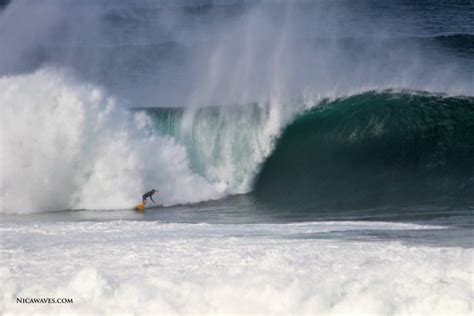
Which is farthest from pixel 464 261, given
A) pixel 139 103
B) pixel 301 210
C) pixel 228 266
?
pixel 139 103

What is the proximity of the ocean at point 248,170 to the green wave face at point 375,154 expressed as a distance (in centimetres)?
5

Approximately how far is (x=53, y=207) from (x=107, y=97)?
9.69 feet

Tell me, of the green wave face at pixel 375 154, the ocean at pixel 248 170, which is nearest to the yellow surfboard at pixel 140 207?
the ocean at pixel 248 170

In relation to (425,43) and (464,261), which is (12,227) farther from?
(425,43)

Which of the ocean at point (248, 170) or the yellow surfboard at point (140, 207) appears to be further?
the yellow surfboard at point (140, 207)

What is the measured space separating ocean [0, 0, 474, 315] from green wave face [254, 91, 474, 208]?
51 millimetres

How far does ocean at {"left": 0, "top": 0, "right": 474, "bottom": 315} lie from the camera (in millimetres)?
8508

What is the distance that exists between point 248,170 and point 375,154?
2722 millimetres

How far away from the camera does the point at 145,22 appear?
1592 inches

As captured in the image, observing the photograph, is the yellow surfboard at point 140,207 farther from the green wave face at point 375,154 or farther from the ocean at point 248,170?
the green wave face at point 375,154

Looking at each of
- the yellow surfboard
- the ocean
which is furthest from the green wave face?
the yellow surfboard

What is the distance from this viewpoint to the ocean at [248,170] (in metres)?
8.51

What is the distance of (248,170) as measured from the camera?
62.8ft

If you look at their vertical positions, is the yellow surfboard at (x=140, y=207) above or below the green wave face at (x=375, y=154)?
below
